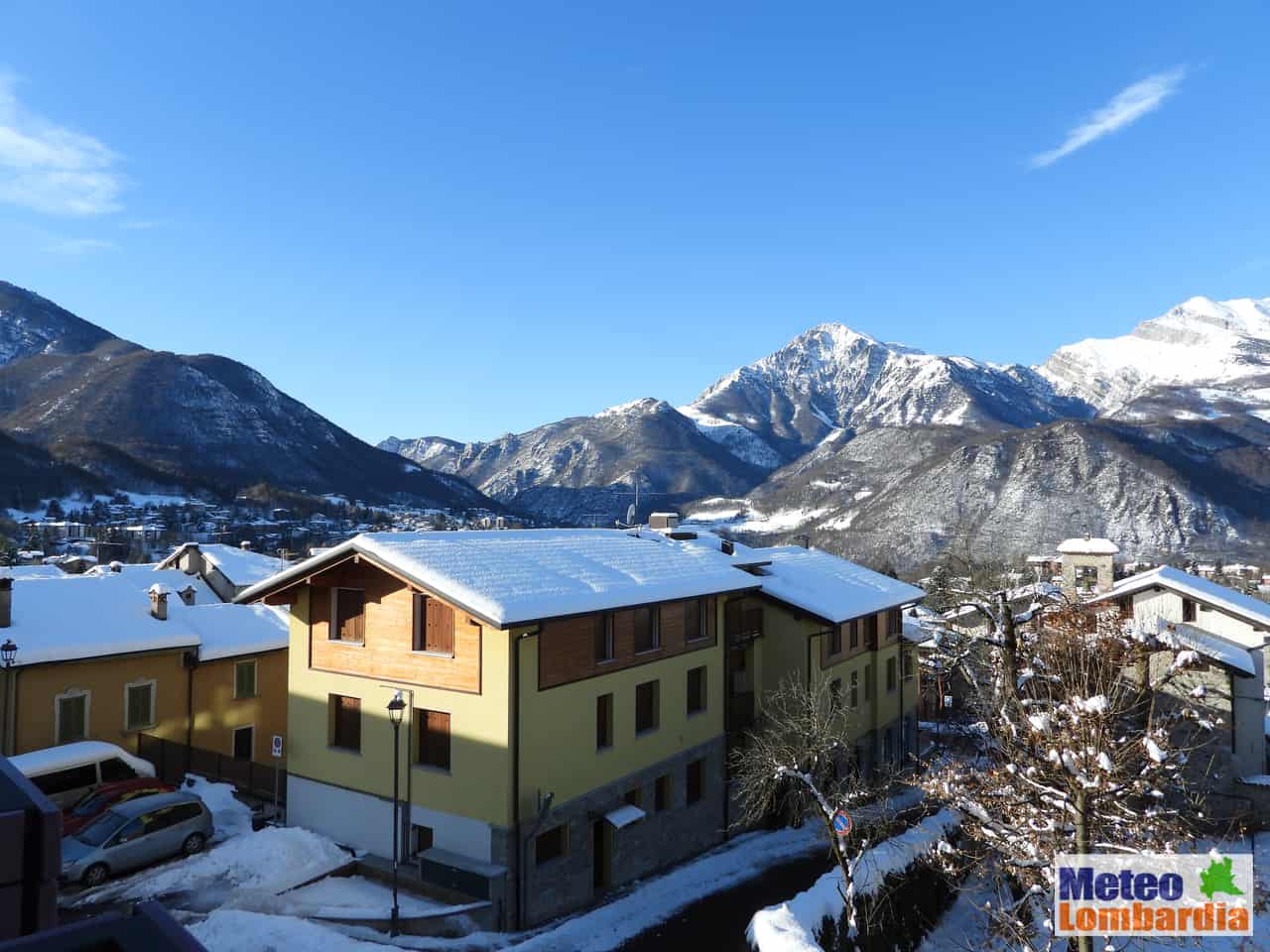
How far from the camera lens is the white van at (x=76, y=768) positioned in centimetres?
2395

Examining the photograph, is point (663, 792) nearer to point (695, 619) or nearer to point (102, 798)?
point (695, 619)

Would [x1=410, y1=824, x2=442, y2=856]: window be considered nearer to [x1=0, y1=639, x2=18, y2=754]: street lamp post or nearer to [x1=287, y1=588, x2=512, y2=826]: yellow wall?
[x1=287, y1=588, x2=512, y2=826]: yellow wall

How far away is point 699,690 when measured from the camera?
27.7m

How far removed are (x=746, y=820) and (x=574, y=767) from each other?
301 inches

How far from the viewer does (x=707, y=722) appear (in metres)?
27.6

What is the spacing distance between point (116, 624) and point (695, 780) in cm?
2212

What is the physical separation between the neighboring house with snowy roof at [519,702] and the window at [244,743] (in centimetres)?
942

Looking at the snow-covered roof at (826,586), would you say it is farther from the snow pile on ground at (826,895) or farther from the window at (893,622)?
the snow pile on ground at (826,895)

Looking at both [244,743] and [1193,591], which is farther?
[1193,591]

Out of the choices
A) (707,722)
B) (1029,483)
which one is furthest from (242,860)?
(1029,483)

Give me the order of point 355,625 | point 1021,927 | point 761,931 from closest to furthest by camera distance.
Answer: point 1021,927 < point 761,931 < point 355,625

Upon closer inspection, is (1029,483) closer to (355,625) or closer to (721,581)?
(721,581)

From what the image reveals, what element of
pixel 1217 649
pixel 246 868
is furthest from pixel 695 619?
pixel 1217 649

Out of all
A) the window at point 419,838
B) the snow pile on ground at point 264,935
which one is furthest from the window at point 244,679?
the snow pile on ground at point 264,935
